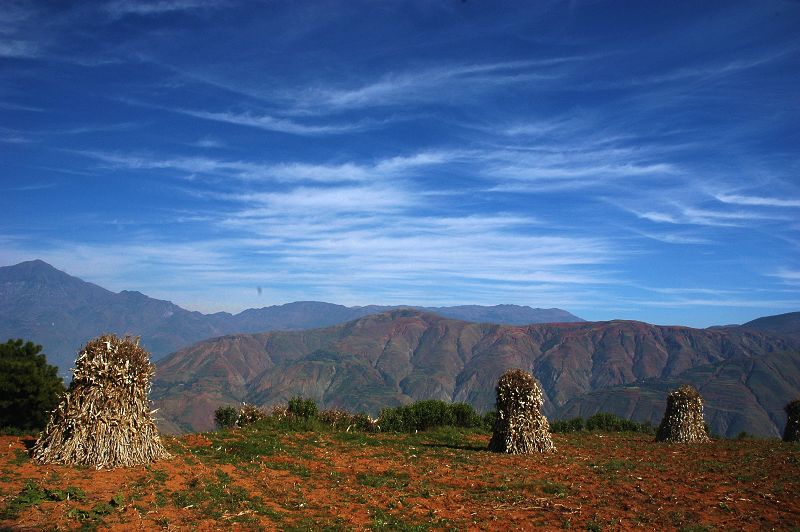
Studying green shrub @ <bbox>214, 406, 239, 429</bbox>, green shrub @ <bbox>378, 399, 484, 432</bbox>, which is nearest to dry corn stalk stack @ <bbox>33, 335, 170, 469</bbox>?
green shrub @ <bbox>214, 406, 239, 429</bbox>

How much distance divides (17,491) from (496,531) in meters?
10.3

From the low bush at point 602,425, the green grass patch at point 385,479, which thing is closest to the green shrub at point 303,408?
the green grass patch at point 385,479

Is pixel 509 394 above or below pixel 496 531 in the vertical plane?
above

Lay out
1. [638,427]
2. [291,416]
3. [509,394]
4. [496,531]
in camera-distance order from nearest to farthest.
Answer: [496,531], [509,394], [291,416], [638,427]

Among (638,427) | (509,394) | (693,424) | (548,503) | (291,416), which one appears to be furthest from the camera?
(638,427)

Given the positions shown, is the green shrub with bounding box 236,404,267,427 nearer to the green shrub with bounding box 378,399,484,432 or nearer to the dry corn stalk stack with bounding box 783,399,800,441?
the green shrub with bounding box 378,399,484,432

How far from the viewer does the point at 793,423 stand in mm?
22406

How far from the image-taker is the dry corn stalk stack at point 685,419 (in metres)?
22.5

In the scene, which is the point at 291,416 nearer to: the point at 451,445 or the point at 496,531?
the point at 451,445

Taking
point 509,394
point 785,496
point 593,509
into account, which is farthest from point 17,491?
point 785,496

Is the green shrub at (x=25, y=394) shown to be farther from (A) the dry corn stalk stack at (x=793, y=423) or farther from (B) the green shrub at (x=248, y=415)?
(A) the dry corn stalk stack at (x=793, y=423)

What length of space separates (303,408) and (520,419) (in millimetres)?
12085

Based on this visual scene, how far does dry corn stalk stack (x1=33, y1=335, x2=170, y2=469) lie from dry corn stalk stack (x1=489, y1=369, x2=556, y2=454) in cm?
1177

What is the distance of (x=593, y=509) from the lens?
38.6 feet
